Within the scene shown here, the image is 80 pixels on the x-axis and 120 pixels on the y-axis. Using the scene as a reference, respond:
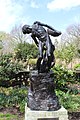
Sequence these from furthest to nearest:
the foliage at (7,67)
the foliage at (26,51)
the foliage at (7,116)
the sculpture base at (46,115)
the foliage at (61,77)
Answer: the foliage at (26,51) < the foliage at (61,77) < the foliage at (7,67) < the foliage at (7,116) < the sculpture base at (46,115)

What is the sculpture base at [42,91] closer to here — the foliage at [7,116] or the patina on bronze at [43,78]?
the patina on bronze at [43,78]

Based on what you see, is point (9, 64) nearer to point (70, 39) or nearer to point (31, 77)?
point (31, 77)

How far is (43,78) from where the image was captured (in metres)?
5.92

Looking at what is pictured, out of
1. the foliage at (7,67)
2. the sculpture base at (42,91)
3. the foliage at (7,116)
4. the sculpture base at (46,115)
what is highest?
the foliage at (7,67)

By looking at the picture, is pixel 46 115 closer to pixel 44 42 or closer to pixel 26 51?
pixel 44 42

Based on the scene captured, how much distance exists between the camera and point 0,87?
12.3 metres

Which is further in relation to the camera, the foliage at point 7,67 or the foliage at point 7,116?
the foliage at point 7,67

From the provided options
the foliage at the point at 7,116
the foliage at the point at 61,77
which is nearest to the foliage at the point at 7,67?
the foliage at the point at 61,77

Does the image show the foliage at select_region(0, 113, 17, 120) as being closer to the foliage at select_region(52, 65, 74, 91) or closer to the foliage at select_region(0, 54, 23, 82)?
the foliage at select_region(0, 54, 23, 82)

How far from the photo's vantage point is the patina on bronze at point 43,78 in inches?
228

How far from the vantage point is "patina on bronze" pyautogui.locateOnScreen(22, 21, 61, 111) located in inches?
228

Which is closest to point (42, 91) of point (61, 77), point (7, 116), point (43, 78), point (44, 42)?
point (43, 78)

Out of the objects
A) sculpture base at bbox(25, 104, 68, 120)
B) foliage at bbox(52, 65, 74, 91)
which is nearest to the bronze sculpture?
sculpture base at bbox(25, 104, 68, 120)

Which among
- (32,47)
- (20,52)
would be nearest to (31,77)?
(20,52)
